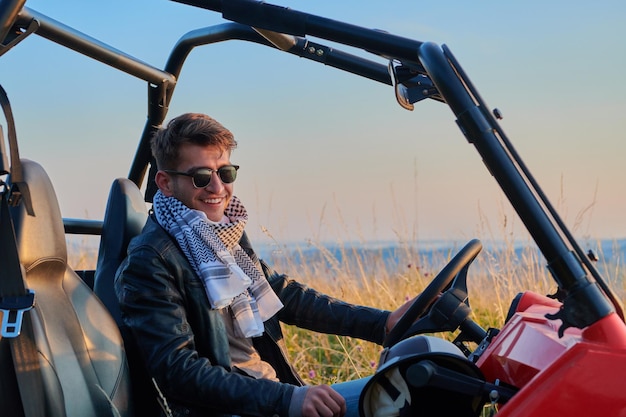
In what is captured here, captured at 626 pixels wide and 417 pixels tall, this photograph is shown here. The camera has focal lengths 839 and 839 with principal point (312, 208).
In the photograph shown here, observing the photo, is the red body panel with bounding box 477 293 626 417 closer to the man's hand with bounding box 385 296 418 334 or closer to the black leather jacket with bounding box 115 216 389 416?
the black leather jacket with bounding box 115 216 389 416

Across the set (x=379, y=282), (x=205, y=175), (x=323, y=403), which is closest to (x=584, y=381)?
(x=323, y=403)

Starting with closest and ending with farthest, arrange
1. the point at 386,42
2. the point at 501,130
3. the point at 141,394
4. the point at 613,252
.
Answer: the point at 501,130 → the point at 386,42 → the point at 141,394 → the point at 613,252

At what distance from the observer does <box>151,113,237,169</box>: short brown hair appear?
111 inches

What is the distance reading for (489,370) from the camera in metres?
2.27

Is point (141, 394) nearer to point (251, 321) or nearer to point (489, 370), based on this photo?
point (251, 321)

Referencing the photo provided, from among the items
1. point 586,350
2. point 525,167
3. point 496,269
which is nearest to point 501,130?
point 525,167

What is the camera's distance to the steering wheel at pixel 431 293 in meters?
2.71

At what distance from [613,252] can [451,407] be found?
175 inches

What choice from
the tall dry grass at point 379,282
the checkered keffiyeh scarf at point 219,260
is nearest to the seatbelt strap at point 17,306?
the checkered keffiyeh scarf at point 219,260

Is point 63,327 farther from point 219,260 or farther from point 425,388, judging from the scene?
point 425,388

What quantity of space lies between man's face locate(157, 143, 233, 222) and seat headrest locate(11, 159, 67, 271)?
Result: 449mm

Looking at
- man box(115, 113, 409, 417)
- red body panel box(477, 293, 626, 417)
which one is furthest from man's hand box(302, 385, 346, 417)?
red body panel box(477, 293, 626, 417)

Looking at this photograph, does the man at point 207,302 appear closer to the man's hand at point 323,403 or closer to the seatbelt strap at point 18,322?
the man's hand at point 323,403

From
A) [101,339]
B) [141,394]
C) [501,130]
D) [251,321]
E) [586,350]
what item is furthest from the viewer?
[251,321]
